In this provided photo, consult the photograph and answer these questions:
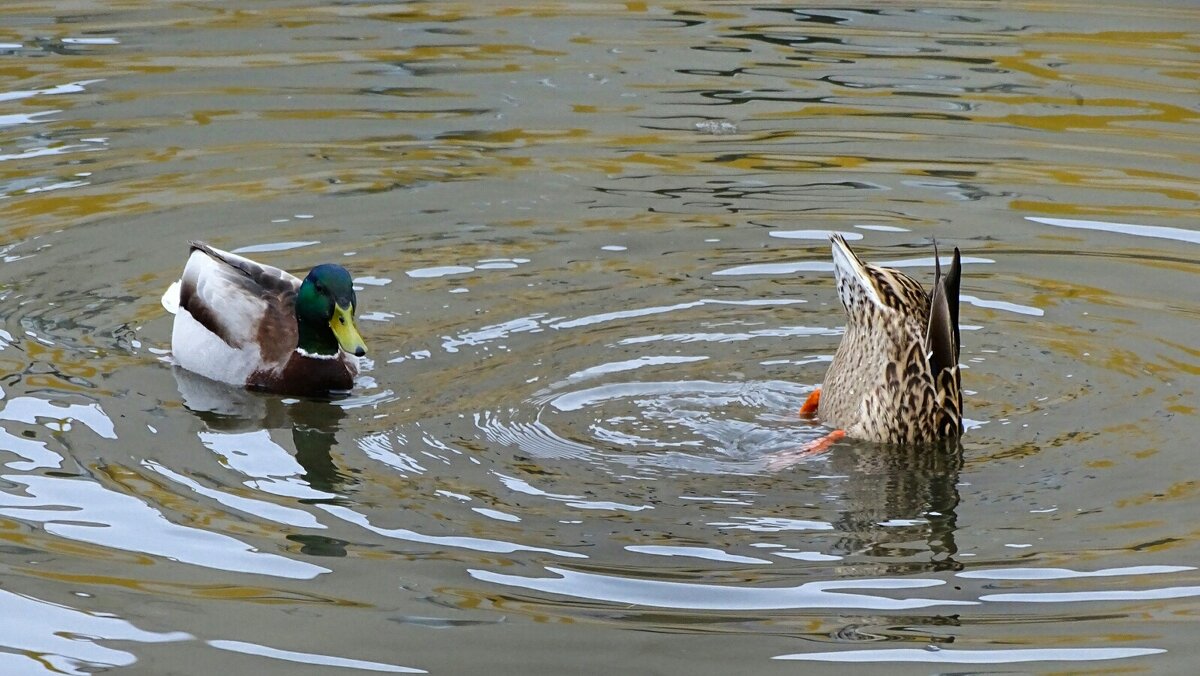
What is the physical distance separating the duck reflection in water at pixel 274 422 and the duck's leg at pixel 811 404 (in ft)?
6.17

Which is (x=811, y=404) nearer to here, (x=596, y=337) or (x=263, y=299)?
(x=596, y=337)

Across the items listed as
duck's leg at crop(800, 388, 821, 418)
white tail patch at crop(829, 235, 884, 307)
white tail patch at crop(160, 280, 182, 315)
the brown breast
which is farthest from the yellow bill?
white tail patch at crop(829, 235, 884, 307)

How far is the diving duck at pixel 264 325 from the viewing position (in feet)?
25.1

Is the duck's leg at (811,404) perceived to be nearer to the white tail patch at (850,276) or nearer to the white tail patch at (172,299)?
the white tail patch at (850,276)

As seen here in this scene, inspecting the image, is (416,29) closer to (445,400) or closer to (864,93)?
(864,93)

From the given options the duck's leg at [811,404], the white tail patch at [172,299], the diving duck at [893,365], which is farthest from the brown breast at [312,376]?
the diving duck at [893,365]

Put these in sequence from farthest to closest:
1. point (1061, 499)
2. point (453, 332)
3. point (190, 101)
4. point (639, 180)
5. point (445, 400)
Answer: point (190, 101) → point (639, 180) → point (453, 332) → point (445, 400) → point (1061, 499)

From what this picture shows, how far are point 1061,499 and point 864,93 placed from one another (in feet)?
19.7

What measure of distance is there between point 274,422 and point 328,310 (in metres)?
0.60

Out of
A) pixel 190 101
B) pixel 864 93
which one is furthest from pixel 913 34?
pixel 190 101

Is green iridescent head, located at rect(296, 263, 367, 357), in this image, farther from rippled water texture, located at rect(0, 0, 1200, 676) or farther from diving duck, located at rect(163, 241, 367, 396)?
rippled water texture, located at rect(0, 0, 1200, 676)

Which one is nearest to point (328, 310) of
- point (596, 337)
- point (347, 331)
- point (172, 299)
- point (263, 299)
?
point (347, 331)

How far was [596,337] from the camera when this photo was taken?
25.8ft

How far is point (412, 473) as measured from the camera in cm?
643
